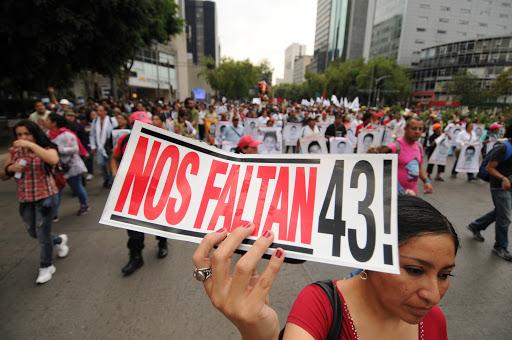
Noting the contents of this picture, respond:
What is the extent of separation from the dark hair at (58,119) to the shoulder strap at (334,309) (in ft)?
16.5

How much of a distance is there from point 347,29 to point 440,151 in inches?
4727

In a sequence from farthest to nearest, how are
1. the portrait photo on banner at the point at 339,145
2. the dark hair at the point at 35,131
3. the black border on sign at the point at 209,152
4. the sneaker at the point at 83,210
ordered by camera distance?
1. the portrait photo on banner at the point at 339,145
2. the sneaker at the point at 83,210
3. the dark hair at the point at 35,131
4. the black border on sign at the point at 209,152

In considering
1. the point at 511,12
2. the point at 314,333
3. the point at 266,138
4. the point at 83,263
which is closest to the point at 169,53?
the point at 266,138

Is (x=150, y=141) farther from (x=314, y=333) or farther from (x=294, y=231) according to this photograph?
(x=314, y=333)

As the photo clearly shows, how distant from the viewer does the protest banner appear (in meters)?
0.91

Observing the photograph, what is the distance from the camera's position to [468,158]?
8.25 meters

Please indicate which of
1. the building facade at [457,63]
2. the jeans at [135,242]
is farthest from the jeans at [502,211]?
the building facade at [457,63]

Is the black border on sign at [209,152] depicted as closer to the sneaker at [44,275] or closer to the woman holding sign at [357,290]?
the woman holding sign at [357,290]

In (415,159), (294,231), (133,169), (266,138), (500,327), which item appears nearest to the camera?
(294,231)

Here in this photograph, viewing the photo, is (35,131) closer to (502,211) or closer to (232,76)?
(502,211)

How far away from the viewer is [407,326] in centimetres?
119

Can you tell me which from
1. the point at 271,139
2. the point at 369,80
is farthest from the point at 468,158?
the point at 369,80

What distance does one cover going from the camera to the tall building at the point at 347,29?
357 feet

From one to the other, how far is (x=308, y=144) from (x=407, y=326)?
6.03 meters
